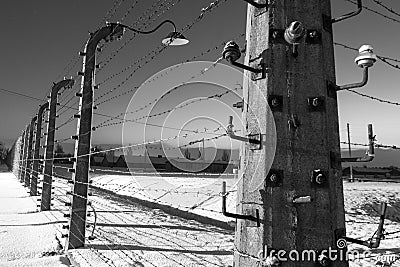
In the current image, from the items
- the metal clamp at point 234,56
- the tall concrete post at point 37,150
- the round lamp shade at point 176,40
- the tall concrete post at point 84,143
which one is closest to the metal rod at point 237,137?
the metal clamp at point 234,56

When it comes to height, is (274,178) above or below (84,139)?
below

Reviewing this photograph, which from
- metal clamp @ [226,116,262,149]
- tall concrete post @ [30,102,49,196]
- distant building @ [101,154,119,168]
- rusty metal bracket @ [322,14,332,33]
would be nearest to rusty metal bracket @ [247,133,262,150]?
metal clamp @ [226,116,262,149]

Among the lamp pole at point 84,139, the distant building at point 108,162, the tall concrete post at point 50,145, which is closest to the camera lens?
the lamp pole at point 84,139

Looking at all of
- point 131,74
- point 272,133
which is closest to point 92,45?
point 131,74

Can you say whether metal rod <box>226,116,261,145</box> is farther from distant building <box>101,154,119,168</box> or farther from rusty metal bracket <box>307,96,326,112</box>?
distant building <box>101,154,119,168</box>

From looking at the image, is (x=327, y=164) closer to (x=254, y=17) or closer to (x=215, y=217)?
(x=254, y=17)

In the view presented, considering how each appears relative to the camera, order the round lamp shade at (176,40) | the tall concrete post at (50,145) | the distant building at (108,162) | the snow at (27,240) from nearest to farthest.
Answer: the round lamp shade at (176,40), the snow at (27,240), the tall concrete post at (50,145), the distant building at (108,162)

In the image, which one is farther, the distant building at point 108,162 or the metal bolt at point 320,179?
the distant building at point 108,162

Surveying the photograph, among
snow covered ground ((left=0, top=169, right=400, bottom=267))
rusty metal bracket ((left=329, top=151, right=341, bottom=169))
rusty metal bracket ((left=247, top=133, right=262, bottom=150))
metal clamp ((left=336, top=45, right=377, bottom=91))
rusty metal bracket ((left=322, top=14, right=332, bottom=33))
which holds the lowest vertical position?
snow covered ground ((left=0, top=169, right=400, bottom=267))

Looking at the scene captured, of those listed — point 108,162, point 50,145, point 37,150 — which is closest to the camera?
point 50,145

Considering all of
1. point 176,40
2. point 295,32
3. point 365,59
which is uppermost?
point 176,40

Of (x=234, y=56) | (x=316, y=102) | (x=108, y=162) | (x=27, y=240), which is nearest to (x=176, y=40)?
(x=234, y=56)

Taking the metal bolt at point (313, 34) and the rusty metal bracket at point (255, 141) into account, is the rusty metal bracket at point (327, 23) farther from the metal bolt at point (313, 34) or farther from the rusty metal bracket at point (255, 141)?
the rusty metal bracket at point (255, 141)

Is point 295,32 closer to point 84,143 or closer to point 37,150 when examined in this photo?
point 84,143
